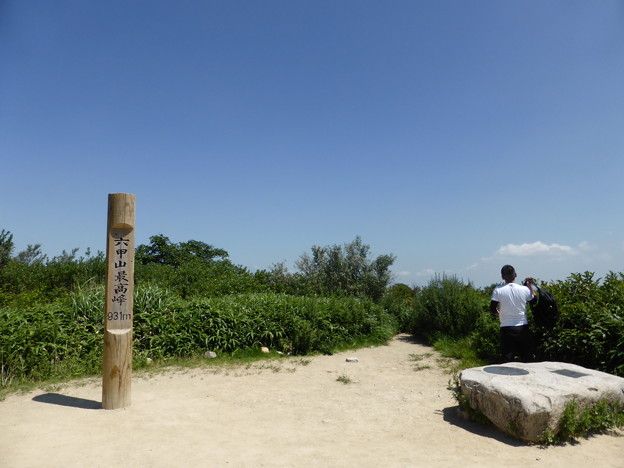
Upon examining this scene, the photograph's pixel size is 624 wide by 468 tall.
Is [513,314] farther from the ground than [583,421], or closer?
farther from the ground

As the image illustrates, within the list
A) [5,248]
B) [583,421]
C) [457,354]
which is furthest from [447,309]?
[5,248]

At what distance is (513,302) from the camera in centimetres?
545

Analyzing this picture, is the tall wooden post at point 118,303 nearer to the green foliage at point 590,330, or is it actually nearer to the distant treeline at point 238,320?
the distant treeline at point 238,320

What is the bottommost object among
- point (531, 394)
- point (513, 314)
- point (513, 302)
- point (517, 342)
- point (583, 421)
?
point (583, 421)

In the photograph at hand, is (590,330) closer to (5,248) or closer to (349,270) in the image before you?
(349,270)

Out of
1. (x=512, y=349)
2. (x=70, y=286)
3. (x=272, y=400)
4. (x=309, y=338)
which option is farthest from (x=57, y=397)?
(x=70, y=286)

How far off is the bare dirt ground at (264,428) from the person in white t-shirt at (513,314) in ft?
3.63

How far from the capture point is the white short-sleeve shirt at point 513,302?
546cm

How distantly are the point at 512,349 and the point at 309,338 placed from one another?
12.2 feet

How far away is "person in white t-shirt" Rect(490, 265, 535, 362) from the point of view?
17.9 feet

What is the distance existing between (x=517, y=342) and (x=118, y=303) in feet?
16.7

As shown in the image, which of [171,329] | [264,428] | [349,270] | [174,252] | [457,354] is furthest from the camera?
[174,252]

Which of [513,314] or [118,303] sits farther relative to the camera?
[513,314]

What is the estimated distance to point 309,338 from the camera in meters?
8.13
